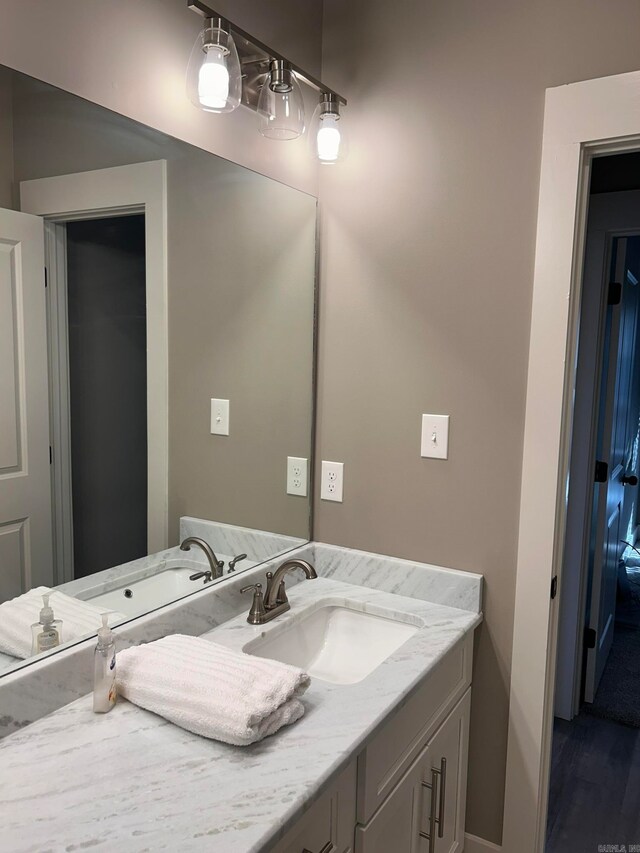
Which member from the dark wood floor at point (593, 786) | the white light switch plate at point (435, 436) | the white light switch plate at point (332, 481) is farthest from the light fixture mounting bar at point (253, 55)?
the dark wood floor at point (593, 786)

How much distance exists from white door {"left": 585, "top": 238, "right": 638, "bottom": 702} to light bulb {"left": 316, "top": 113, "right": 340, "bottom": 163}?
1.55 meters

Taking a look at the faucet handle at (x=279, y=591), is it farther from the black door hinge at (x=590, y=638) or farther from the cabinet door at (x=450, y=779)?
the black door hinge at (x=590, y=638)

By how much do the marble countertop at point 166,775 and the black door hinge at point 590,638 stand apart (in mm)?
1819

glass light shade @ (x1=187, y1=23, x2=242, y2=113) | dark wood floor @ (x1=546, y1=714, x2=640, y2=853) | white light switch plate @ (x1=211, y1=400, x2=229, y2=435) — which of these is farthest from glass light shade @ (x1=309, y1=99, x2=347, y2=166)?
dark wood floor @ (x1=546, y1=714, x2=640, y2=853)

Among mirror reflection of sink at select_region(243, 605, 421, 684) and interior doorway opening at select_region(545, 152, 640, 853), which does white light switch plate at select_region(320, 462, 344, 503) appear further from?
interior doorway opening at select_region(545, 152, 640, 853)

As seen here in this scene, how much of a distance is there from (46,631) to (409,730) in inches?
29.6

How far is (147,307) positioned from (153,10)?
600 mm

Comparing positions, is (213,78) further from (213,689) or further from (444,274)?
(213,689)

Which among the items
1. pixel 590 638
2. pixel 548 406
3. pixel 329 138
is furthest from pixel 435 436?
pixel 590 638

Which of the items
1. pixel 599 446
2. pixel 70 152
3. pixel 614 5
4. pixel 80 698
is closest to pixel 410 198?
pixel 614 5

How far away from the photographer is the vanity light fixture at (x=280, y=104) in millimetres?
1545

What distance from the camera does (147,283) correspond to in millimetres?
1420

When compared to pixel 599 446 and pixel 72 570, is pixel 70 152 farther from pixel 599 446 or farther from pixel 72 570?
pixel 599 446

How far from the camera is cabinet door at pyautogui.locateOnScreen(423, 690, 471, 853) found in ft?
4.98
